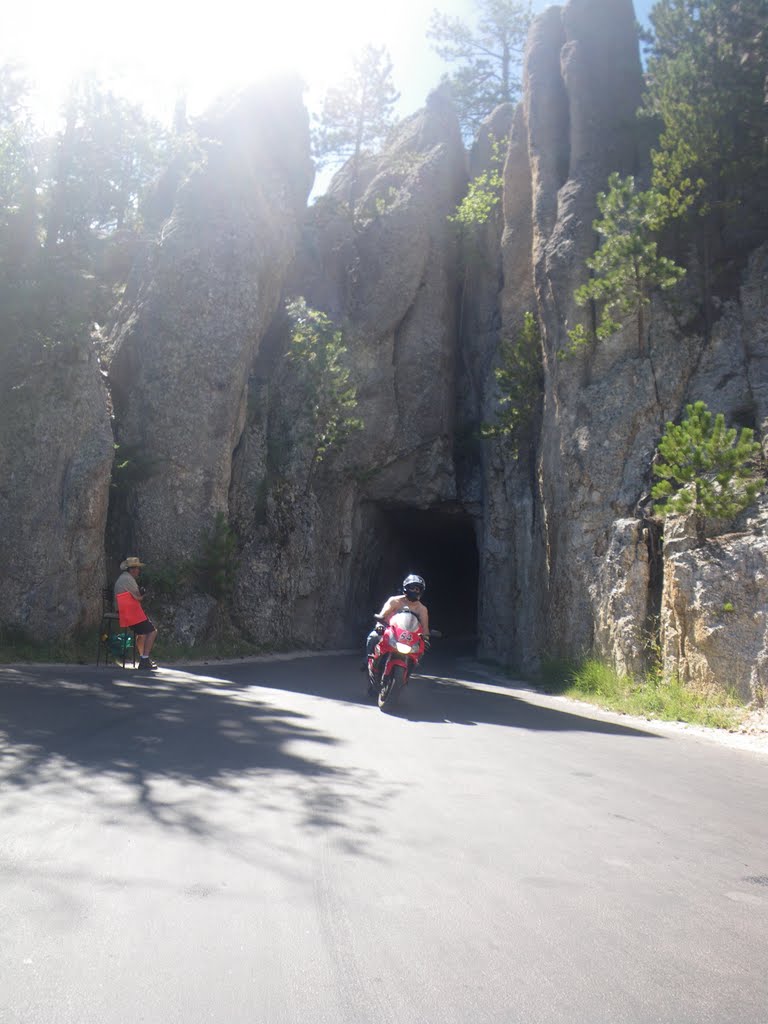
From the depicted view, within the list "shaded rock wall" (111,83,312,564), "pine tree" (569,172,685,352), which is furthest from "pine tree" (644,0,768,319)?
"shaded rock wall" (111,83,312,564)

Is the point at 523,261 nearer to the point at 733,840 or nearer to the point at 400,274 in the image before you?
the point at 400,274

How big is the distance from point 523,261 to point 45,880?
26.0 meters

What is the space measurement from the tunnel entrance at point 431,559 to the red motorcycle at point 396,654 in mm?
19988

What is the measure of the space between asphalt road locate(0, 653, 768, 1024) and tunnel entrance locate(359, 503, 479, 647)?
25158mm

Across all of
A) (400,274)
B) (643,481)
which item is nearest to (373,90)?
(400,274)

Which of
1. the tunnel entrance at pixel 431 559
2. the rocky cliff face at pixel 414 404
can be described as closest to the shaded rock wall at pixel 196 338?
the rocky cliff face at pixel 414 404

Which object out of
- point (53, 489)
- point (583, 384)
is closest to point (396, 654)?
point (53, 489)

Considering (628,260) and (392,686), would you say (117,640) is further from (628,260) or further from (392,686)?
(628,260)

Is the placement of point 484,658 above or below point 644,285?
below

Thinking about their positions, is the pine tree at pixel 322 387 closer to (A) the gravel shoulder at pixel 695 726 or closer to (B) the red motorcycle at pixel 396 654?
(A) the gravel shoulder at pixel 695 726

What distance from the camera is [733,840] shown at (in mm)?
5004

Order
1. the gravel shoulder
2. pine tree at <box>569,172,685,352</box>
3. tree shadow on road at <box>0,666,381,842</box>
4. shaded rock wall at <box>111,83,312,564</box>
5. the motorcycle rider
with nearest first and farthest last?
tree shadow on road at <box>0,666,381,842</box>, the gravel shoulder, the motorcycle rider, pine tree at <box>569,172,685,352</box>, shaded rock wall at <box>111,83,312,564</box>

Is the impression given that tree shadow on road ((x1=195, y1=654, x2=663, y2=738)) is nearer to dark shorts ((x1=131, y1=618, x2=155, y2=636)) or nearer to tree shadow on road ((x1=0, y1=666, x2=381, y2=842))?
dark shorts ((x1=131, y1=618, x2=155, y2=636))

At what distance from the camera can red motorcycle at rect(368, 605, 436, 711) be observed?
11086 mm
